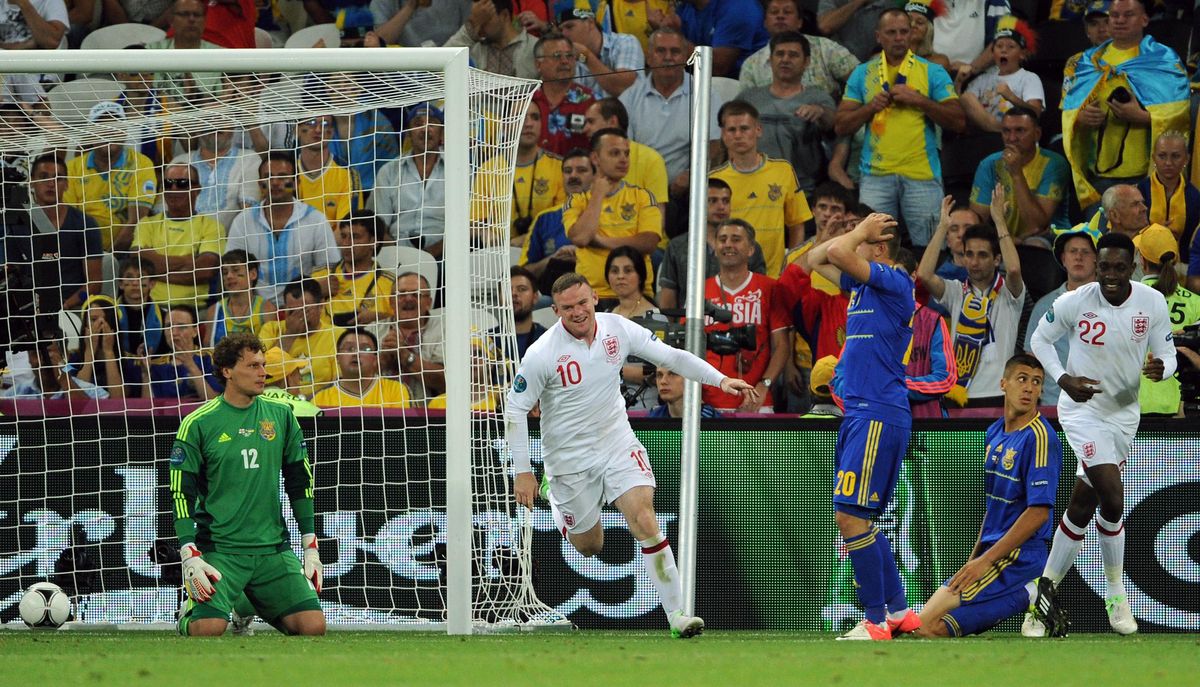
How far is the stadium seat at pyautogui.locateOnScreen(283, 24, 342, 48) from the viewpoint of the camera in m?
14.0

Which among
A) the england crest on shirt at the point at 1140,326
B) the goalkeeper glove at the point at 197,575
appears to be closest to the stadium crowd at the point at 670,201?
the england crest on shirt at the point at 1140,326

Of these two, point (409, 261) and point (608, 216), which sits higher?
point (608, 216)

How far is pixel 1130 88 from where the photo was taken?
11844 mm

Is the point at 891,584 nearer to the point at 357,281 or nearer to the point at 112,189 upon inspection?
the point at 357,281

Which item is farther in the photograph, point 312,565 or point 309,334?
point 309,334

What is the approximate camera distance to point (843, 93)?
41.7 feet

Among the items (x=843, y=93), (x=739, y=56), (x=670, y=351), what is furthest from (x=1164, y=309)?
(x=739, y=56)

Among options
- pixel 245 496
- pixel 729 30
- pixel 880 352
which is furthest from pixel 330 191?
pixel 880 352

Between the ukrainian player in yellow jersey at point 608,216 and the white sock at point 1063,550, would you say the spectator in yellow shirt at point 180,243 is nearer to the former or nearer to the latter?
the ukrainian player in yellow jersey at point 608,216

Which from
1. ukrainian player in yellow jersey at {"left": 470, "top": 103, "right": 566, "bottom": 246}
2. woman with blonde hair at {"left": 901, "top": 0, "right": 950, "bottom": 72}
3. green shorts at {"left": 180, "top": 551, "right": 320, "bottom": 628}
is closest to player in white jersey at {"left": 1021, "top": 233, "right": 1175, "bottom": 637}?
woman with blonde hair at {"left": 901, "top": 0, "right": 950, "bottom": 72}

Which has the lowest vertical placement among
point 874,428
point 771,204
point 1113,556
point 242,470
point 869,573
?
point 1113,556

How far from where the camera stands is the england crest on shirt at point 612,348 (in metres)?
8.69

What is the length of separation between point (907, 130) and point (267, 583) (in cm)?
654

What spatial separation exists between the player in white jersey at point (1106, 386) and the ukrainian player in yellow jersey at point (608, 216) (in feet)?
12.1
